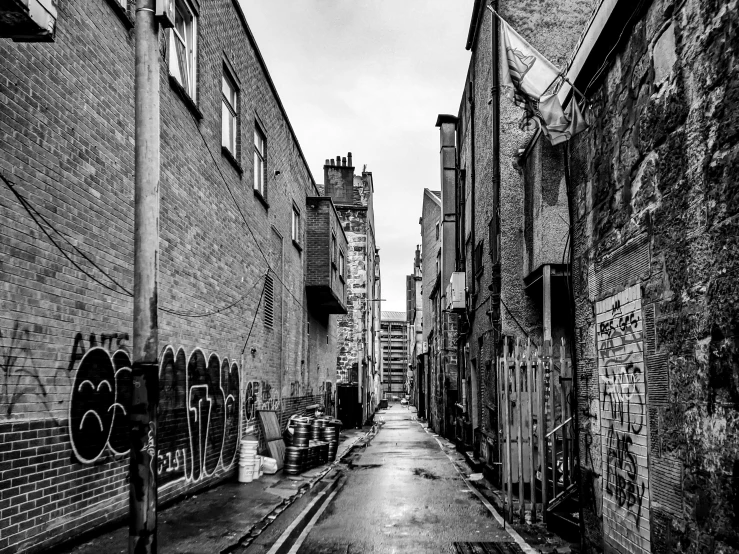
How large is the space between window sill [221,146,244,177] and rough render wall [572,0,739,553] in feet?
25.3

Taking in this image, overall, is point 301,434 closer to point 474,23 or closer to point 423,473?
point 423,473

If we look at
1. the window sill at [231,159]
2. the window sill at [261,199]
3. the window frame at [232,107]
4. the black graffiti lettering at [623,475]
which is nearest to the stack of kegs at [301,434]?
the window sill at [261,199]

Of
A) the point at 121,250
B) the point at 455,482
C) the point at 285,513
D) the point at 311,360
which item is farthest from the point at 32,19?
the point at 311,360

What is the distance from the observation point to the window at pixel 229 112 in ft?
43.4

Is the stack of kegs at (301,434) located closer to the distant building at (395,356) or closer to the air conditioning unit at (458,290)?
the air conditioning unit at (458,290)

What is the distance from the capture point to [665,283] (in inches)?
197

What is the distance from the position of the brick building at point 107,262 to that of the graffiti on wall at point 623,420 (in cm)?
541

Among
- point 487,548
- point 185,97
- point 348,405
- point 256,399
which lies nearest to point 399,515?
point 487,548

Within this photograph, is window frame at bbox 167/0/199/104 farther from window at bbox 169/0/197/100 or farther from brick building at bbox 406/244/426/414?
brick building at bbox 406/244/426/414

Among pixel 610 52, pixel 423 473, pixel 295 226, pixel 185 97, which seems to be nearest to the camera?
pixel 610 52

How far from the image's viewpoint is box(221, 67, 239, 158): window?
13234 mm

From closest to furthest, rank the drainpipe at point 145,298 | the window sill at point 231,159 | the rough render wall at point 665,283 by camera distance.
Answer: the rough render wall at point 665,283
the drainpipe at point 145,298
the window sill at point 231,159

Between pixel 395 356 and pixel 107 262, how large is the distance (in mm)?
105572

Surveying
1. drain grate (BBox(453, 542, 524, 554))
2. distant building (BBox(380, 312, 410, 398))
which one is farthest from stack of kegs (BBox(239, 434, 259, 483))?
distant building (BBox(380, 312, 410, 398))
